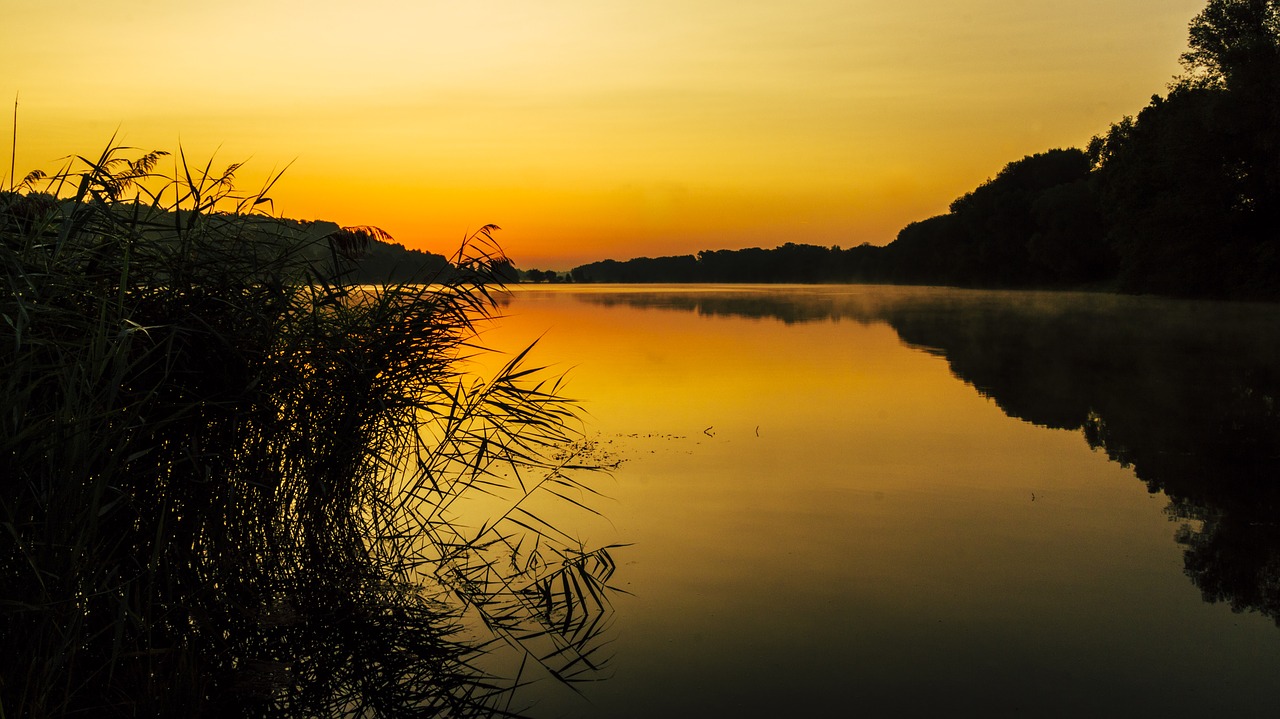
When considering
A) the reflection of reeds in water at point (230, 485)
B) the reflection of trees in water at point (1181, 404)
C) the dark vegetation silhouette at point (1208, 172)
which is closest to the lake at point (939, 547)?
the reflection of trees in water at point (1181, 404)

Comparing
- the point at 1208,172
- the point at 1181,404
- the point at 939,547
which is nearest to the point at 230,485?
the point at 939,547

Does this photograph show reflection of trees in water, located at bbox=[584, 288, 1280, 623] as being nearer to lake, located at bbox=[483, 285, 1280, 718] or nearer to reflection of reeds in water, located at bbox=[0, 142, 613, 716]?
lake, located at bbox=[483, 285, 1280, 718]

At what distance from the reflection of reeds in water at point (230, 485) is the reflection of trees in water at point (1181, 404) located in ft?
15.5

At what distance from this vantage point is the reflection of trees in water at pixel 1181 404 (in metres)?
7.57

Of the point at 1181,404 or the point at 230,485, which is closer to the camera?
the point at 230,485

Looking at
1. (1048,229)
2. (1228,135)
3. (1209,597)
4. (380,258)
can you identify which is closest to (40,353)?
(380,258)

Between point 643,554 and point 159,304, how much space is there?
3.73m

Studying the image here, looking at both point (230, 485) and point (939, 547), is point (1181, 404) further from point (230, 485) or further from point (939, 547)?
point (230, 485)

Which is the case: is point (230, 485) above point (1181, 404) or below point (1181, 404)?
above

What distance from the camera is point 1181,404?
14914 millimetres

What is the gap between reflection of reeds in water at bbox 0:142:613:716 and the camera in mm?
4504

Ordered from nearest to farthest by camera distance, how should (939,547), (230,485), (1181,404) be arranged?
(230,485)
(939,547)
(1181,404)

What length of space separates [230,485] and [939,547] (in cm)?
502

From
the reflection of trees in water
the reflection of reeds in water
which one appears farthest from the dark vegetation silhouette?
the reflection of reeds in water
